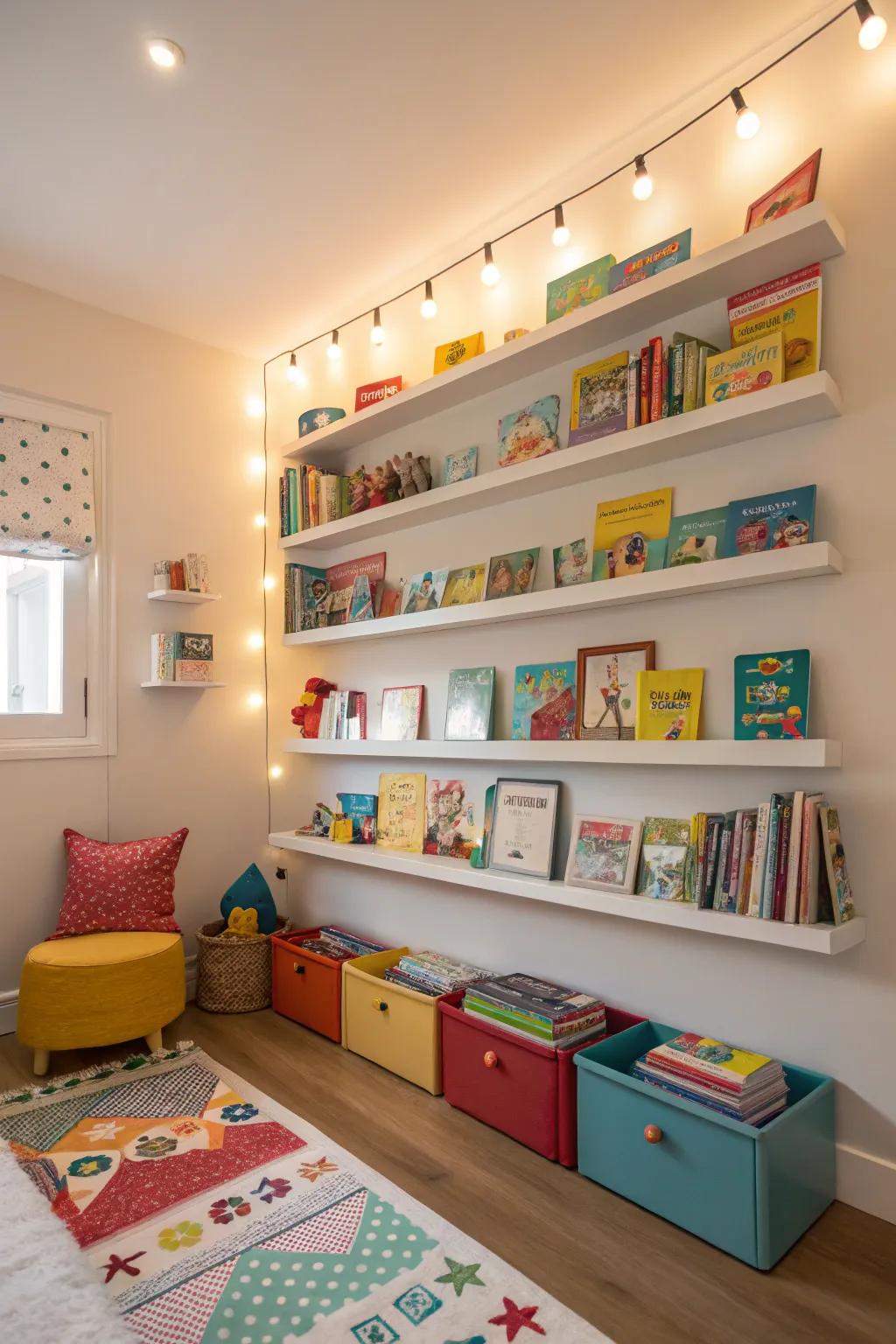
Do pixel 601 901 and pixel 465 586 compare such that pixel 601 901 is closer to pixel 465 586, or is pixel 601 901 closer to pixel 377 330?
pixel 465 586

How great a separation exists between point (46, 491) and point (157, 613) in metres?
0.60

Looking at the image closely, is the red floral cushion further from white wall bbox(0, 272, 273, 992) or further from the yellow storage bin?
the yellow storage bin

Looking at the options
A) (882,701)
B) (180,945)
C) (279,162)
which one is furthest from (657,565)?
(180,945)

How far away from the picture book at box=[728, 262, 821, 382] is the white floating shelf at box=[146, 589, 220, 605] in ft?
6.99

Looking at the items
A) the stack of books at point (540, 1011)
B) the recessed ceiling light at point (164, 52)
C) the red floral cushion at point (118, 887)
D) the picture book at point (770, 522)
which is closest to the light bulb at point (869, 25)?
the picture book at point (770, 522)

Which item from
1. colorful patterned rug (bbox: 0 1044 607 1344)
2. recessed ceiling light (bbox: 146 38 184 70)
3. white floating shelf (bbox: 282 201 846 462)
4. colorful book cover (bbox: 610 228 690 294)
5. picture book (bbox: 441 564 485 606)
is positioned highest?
recessed ceiling light (bbox: 146 38 184 70)

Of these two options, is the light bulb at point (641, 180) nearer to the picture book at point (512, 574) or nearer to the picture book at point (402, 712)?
the picture book at point (512, 574)

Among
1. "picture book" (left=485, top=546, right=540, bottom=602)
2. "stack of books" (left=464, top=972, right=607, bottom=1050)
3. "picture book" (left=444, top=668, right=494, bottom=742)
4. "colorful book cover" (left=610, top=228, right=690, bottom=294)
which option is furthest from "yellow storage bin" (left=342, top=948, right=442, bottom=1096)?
"colorful book cover" (left=610, top=228, right=690, bottom=294)

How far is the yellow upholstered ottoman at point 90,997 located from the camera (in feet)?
8.52

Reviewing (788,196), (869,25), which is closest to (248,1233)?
(788,196)

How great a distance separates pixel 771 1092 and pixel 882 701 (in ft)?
2.98

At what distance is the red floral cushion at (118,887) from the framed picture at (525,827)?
1219mm

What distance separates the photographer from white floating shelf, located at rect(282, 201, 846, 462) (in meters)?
1.94

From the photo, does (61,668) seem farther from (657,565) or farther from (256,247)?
(657,565)
